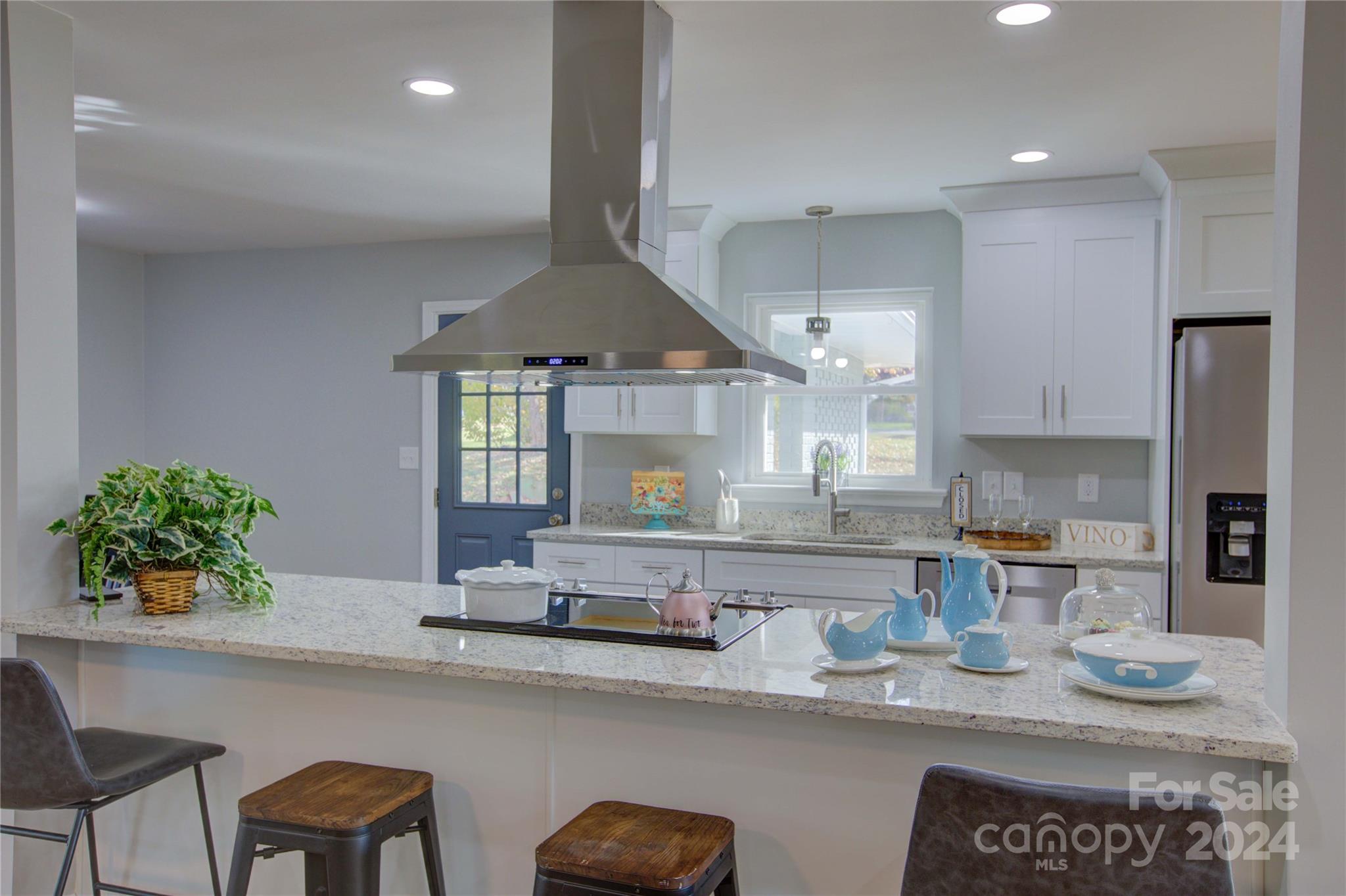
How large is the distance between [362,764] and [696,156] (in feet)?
7.87

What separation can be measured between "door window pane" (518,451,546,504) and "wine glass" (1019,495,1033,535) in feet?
7.55

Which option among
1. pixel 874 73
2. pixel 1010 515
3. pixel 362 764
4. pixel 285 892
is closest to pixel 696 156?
pixel 874 73

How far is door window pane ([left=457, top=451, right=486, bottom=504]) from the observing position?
16.3ft

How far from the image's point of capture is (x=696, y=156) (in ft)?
11.5

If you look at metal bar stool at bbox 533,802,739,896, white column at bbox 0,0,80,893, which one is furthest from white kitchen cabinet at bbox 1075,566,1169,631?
white column at bbox 0,0,80,893

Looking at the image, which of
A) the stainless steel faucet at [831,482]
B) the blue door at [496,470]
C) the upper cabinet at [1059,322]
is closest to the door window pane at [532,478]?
the blue door at [496,470]

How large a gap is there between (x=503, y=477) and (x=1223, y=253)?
337 centimetres

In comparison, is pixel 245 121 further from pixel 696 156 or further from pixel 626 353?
pixel 626 353

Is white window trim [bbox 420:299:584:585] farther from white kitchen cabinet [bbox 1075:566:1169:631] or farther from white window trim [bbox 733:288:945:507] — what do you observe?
white kitchen cabinet [bbox 1075:566:1169:631]

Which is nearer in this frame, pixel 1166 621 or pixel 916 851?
pixel 916 851

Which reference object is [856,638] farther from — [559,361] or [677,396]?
[677,396]

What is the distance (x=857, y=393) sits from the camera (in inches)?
175

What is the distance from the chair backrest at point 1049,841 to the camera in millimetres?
1252

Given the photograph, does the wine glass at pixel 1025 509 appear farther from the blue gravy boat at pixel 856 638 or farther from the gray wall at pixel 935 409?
the blue gravy boat at pixel 856 638
